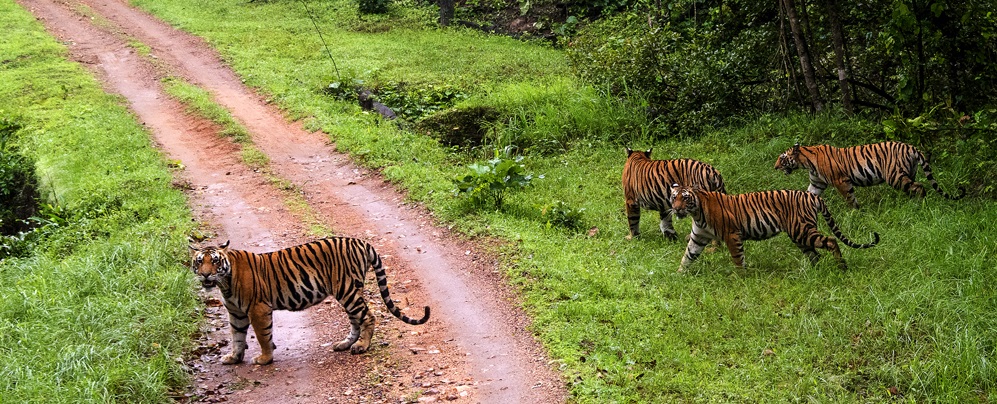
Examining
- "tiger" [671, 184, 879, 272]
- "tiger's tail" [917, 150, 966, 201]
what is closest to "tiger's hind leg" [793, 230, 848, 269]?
"tiger" [671, 184, 879, 272]

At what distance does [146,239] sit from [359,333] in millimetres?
4641

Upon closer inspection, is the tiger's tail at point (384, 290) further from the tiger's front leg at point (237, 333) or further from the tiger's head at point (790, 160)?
the tiger's head at point (790, 160)

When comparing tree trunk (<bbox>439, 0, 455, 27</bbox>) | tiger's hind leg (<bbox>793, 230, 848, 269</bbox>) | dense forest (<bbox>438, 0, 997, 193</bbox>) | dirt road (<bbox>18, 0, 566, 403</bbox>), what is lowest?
dirt road (<bbox>18, 0, 566, 403</bbox>)

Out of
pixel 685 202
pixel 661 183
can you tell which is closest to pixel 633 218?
pixel 661 183

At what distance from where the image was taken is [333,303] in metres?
9.95

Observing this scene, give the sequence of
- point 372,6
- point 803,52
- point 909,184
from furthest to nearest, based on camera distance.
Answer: point 372,6
point 803,52
point 909,184

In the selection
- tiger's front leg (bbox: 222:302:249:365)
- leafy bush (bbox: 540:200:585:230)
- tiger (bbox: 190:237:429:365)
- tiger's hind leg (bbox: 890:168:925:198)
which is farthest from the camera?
leafy bush (bbox: 540:200:585:230)

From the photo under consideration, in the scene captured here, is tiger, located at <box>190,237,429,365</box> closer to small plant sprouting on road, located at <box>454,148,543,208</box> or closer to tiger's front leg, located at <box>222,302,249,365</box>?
tiger's front leg, located at <box>222,302,249,365</box>

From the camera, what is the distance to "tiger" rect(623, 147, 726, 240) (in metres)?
10.7

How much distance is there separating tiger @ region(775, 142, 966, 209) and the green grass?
298 inches

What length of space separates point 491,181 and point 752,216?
13.8 ft

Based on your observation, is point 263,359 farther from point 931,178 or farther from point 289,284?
point 931,178

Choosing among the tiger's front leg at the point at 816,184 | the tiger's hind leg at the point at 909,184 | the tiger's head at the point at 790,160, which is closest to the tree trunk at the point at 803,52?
the tiger's head at the point at 790,160

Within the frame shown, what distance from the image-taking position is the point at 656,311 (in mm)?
8680
